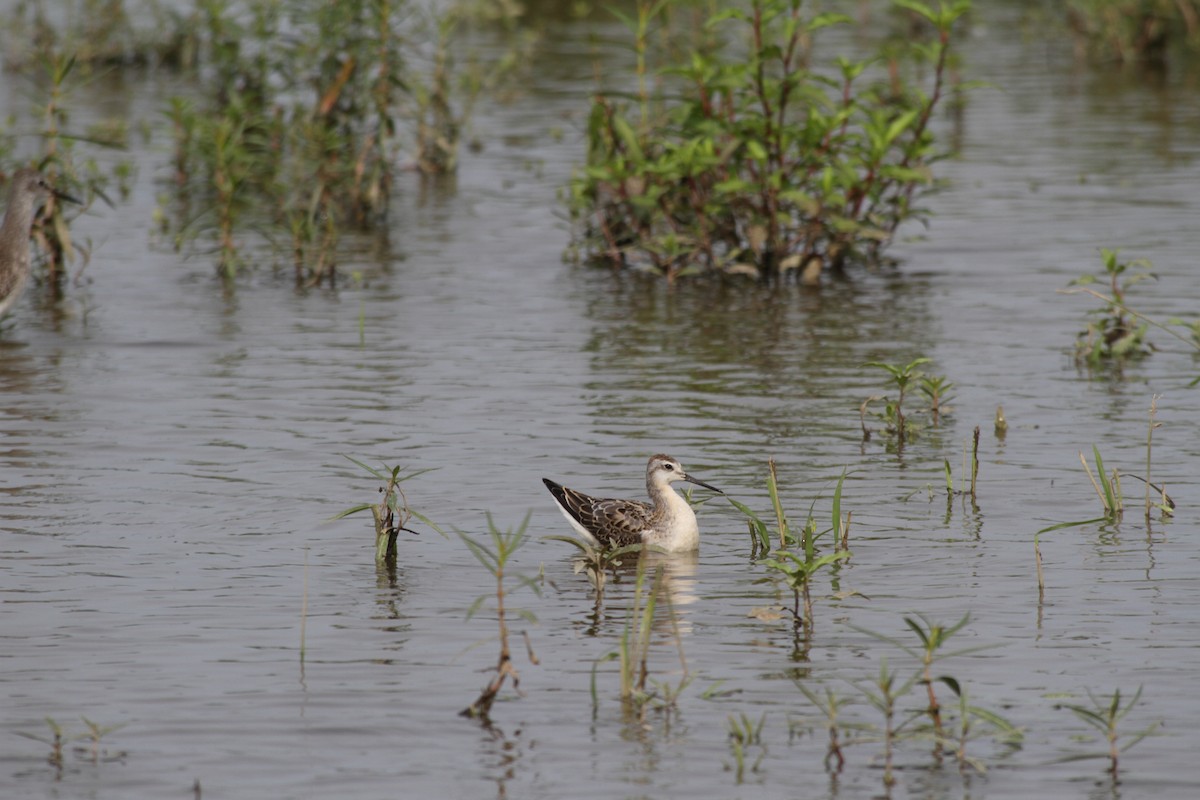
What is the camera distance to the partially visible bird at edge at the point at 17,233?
44.4 feet

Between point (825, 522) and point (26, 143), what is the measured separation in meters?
13.9

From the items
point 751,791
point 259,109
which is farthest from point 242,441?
point 259,109

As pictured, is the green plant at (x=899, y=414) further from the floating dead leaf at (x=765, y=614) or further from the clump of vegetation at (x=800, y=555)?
the floating dead leaf at (x=765, y=614)

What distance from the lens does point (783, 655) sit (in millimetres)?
7789

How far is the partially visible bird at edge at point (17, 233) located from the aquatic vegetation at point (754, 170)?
13.7 ft

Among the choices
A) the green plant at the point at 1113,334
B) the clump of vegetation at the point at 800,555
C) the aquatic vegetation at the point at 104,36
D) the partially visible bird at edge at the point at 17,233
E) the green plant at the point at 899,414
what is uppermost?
the aquatic vegetation at the point at 104,36

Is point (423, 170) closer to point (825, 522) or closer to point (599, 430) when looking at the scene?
point (599, 430)

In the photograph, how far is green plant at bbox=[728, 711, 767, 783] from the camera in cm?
664

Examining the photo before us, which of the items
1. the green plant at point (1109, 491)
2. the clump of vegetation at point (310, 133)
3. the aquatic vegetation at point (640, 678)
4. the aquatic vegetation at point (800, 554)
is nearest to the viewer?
the aquatic vegetation at point (640, 678)

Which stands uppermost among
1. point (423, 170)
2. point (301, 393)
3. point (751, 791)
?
point (423, 170)

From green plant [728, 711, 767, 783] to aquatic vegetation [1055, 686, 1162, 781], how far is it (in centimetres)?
106

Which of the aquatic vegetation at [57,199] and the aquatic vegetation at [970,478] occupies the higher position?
the aquatic vegetation at [57,199]

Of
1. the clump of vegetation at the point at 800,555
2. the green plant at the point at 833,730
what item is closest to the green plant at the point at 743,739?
the green plant at the point at 833,730

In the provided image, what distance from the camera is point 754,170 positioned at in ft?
50.2
